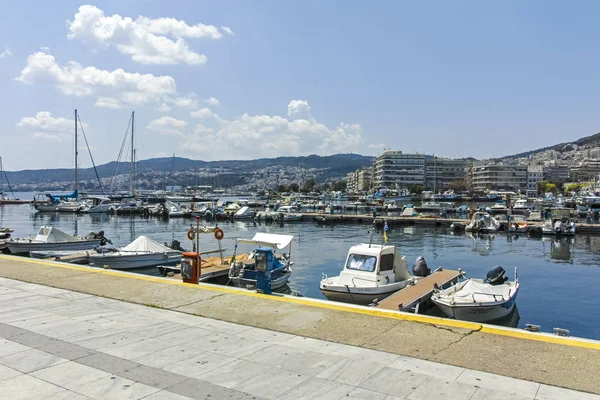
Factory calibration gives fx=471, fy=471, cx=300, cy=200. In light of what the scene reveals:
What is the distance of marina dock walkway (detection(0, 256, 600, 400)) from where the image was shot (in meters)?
6.48

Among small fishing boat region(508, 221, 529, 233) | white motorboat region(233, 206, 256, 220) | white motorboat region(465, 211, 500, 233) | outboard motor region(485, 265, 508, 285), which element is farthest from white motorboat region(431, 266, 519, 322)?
white motorboat region(233, 206, 256, 220)

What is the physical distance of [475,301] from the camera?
56.0 ft

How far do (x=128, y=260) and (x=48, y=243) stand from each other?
902cm

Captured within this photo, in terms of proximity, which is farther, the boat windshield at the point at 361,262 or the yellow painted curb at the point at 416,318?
the boat windshield at the point at 361,262

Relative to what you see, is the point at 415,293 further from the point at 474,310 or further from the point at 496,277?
the point at 496,277

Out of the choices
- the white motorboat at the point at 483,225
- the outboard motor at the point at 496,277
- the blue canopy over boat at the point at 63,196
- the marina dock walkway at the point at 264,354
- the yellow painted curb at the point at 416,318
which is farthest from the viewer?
the blue canopy over boat at the point at 63,196

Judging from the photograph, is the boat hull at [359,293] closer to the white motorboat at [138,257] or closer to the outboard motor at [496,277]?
the outboard motor at [496,277]

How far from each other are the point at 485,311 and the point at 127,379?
14.0 metres

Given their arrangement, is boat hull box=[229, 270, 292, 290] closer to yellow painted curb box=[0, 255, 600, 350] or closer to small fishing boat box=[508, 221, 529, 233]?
yellow painted curb box=[0, 255, 600, 350]

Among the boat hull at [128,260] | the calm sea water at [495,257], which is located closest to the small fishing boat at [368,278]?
Answer: the calm sea water at [495,257]

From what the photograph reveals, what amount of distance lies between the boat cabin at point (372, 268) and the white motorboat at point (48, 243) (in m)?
22.6

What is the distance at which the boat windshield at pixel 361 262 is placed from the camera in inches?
789

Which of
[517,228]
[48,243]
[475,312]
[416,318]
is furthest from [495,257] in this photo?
[48,243]

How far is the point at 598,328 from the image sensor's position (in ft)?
61.1
